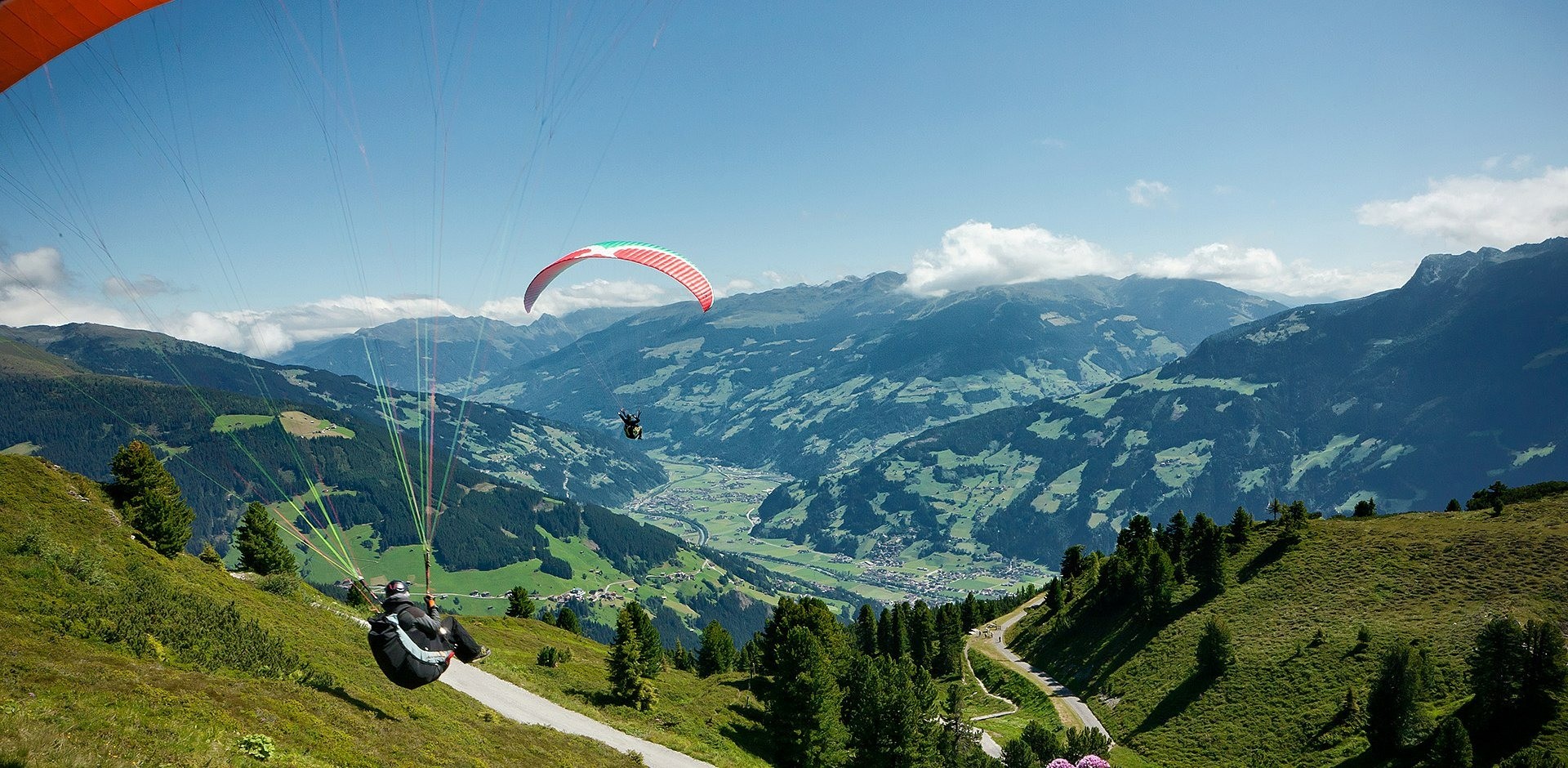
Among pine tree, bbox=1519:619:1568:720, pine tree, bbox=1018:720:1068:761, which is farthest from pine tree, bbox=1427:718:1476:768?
pine tree, bbox=1018:720:1068:761

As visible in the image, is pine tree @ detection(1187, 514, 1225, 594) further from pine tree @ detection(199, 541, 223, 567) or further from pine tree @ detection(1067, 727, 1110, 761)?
pine tree @ detection(199, 541, 223, 567)

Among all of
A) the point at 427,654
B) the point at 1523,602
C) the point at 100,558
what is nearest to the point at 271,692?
the point at 427,654

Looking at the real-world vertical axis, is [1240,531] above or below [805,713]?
above

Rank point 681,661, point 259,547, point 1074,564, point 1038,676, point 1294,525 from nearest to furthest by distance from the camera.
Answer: point 259,547, point 1294,525, point 1038,676, point 681,661, point 1074,564

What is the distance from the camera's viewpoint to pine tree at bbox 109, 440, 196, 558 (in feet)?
128

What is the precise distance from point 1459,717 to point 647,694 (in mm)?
49889

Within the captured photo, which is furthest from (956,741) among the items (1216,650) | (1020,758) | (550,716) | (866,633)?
(866,633)

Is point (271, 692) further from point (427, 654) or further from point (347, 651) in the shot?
point (347, 651)

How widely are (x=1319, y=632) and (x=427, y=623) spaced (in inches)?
2738

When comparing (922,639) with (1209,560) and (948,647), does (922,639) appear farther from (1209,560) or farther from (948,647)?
(1209,560)

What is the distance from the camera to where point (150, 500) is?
40250 mm

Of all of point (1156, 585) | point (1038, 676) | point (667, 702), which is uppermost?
point (667, 702)

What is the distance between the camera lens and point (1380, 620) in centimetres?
5788

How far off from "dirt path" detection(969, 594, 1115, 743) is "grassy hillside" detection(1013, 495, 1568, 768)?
1341 millimetres
